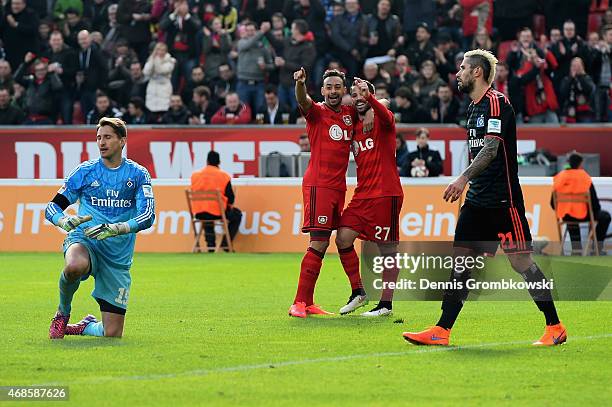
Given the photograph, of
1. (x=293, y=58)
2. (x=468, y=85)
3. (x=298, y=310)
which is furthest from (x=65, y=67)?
(x=468, y=85)

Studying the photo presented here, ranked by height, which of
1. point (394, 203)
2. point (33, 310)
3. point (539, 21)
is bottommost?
point (33, 310)

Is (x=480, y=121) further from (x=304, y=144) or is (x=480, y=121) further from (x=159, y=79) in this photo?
(x=159, y=79)

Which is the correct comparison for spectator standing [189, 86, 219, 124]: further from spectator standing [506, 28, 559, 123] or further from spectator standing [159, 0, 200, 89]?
spectator standing [506, 28, 559, 123]

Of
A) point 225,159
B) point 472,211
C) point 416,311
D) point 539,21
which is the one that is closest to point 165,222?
point 225,159

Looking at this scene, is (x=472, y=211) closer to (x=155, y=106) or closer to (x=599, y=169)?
(x=599, y=169)

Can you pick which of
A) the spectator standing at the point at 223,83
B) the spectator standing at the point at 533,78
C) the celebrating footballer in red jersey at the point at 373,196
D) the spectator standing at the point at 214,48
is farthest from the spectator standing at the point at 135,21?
the celebrating footballer in red jersey at the point at 373,196

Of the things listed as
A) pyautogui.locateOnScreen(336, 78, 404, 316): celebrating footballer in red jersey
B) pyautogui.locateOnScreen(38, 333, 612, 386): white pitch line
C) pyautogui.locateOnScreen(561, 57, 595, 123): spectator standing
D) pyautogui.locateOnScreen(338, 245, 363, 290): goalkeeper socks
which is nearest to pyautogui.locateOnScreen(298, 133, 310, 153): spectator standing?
pyautogui.locateOnScreen(561, 57, 595, 123): spectator standing

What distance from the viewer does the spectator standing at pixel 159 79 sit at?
26.3m

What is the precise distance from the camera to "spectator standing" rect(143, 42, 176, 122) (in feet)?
86.4

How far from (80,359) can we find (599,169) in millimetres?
16660

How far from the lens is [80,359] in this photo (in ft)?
30.1

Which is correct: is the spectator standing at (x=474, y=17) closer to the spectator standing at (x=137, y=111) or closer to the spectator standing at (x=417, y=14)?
the spectator standing at (x=417, y=14)

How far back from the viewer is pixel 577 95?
82.2 ft

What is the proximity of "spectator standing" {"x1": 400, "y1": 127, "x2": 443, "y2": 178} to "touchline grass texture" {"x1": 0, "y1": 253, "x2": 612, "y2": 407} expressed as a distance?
8.10m
